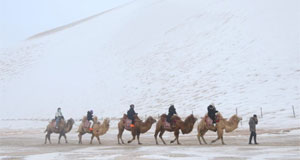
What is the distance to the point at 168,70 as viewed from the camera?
45406 millimetres

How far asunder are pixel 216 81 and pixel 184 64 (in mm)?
7595

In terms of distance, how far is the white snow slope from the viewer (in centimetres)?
3466

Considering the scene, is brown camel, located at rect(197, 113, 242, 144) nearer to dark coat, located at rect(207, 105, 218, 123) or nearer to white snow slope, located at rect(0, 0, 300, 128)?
dark coat, located at rect(207, 105, 218, 123)

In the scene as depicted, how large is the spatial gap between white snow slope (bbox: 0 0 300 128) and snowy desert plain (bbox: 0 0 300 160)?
127 mm

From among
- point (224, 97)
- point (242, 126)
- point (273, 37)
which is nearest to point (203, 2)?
point (273, 37)

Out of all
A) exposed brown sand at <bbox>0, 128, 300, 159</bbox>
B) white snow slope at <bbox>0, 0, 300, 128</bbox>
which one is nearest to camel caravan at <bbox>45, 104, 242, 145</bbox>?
exposed brown sand at <bbox>0, 128, 300, 159</bbox>

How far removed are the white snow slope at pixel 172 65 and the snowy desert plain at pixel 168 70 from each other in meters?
0.13

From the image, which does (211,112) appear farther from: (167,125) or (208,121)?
(167,125)

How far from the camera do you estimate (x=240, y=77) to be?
37.1 m

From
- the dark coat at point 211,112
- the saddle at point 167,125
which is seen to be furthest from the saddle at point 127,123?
the dark coat at point 211,112

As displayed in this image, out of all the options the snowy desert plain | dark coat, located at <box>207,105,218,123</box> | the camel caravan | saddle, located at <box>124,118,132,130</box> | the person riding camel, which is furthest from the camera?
the snowy desert plain

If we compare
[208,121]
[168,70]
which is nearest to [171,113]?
[208,121]

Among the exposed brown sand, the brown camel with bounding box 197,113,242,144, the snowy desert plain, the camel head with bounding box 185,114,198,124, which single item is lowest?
the exposed brown sand

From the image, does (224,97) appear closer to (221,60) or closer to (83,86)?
(221,60)
